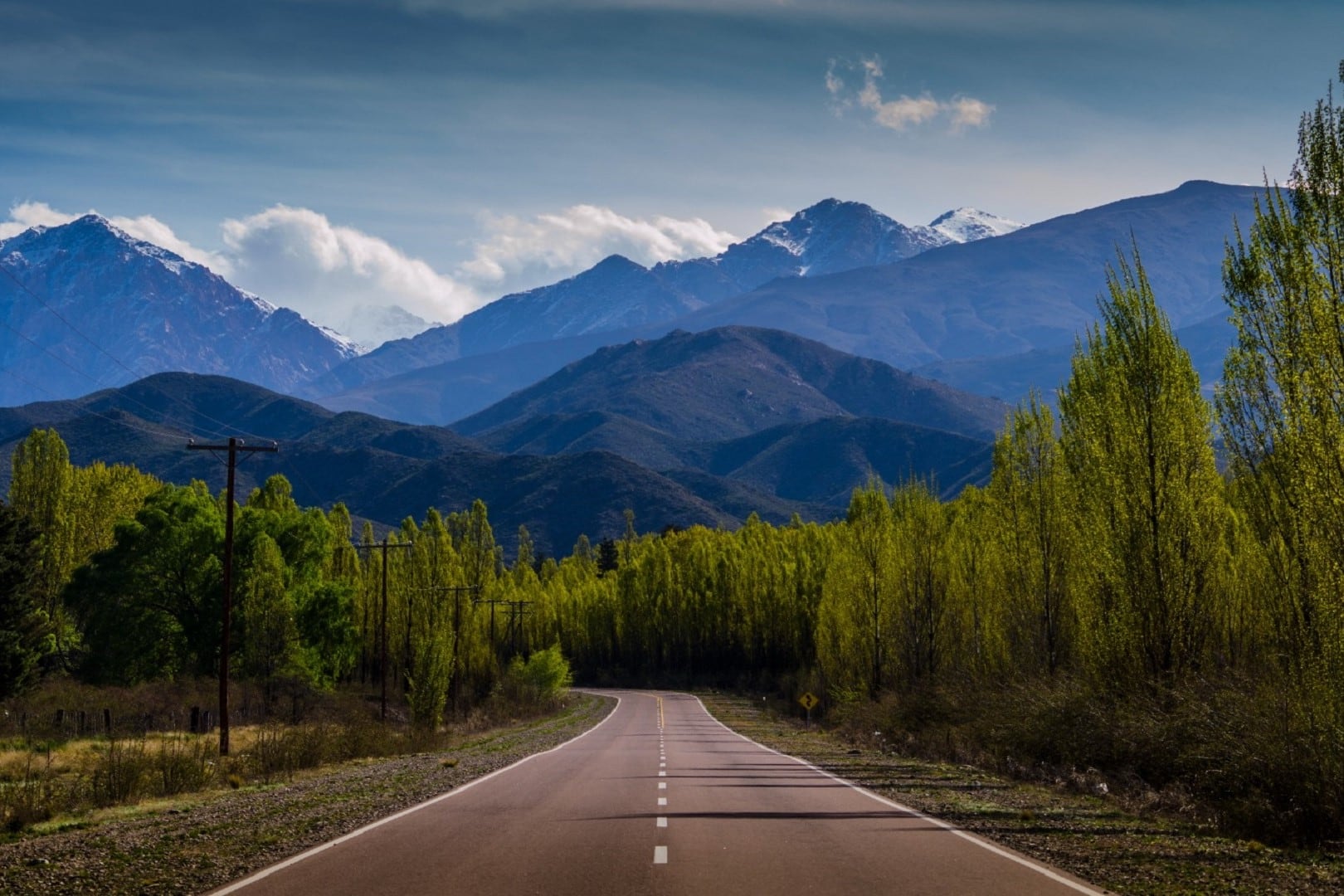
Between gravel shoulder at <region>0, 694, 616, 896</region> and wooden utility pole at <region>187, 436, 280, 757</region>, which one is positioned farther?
wooden utility pole at <region>187, 436, 280, 757</region>

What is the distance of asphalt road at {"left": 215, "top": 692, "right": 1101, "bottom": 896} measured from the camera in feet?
40.0

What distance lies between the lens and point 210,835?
16.5 metres

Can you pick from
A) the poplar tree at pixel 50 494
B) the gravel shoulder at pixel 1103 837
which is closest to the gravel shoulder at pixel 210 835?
the gravel shoulder at pixel 1103 837

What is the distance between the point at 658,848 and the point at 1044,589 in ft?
76.3

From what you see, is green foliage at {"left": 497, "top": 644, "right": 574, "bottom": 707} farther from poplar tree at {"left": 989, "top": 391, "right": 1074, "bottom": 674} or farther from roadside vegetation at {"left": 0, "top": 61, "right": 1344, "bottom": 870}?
poplar tree at {"left": 989, "top": 391, "right": 1074, "bottom": 674}

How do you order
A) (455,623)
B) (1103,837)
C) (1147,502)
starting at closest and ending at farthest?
1. (1103,837)
2. (1147,502)
3. (455,623)

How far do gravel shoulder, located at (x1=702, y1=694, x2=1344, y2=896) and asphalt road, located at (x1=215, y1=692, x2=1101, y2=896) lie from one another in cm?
69

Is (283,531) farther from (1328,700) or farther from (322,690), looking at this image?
(1328,700)

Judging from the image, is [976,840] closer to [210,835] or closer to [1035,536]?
[210,835]

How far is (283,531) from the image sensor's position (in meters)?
73.8

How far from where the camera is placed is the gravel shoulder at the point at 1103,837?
12.6m

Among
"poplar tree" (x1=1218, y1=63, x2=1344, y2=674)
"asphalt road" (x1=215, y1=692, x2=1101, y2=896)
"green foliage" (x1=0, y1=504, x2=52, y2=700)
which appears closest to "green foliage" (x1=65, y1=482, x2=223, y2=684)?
"green foliage" (x1=0, y1=504, x2=52, y2=700)

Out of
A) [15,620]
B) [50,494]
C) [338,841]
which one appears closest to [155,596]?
[15,620]

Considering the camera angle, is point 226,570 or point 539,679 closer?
point 226,570
